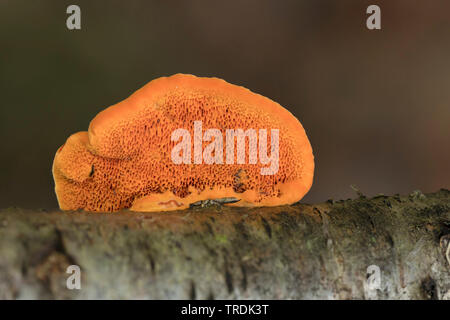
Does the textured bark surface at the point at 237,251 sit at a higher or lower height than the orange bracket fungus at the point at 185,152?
lower

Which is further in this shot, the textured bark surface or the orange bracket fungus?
the orange bracket fungus

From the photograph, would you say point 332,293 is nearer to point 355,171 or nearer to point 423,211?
point 423,211

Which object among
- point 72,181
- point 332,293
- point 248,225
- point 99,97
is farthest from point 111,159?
point 99,97

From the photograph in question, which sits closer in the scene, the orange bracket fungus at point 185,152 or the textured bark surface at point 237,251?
the textured bark surface at point 237,251

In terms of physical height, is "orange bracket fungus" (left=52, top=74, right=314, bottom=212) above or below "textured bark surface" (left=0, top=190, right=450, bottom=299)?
above
